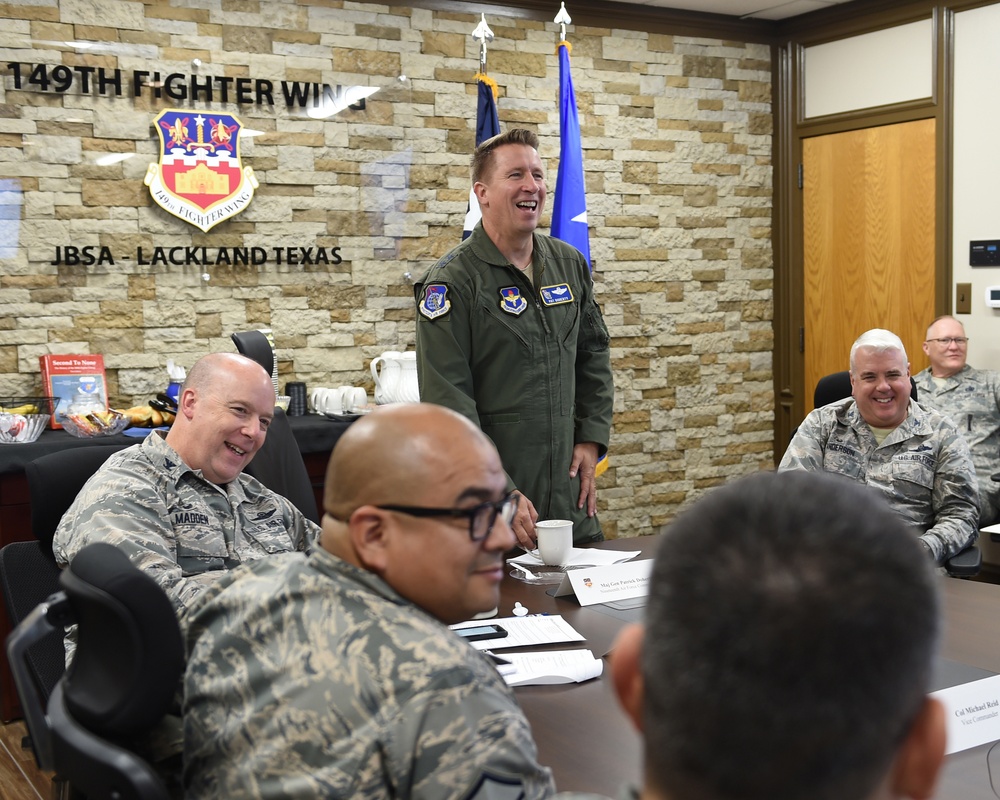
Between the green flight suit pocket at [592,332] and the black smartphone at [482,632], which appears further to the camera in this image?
the green flight suit pocket at [592,332]

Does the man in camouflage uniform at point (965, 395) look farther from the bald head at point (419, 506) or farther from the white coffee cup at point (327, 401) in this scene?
the bald head at point (419, 506)

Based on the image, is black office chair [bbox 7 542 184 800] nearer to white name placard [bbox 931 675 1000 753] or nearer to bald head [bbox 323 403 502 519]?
bald head [bbox 323 403 502 519]

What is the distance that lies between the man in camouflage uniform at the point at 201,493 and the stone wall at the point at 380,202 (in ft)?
7.47

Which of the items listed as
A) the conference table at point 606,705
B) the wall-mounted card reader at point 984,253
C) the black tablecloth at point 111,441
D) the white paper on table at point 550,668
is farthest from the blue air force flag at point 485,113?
the white paper on table at point 550,668

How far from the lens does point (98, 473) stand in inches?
83.2

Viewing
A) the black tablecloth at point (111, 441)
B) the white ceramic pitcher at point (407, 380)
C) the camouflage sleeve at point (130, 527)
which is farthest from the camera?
the white ceramic pitcher at point (407, 380)

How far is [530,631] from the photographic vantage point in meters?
1.87

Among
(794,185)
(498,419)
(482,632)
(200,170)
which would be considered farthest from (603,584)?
(794,185)

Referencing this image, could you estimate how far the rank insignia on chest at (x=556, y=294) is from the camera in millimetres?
3062

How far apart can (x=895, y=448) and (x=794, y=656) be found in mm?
→ 2487

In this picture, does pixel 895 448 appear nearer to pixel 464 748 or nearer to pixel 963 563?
pixel 963 563

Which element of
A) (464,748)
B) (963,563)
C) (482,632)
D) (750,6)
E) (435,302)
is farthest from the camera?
(750,6)

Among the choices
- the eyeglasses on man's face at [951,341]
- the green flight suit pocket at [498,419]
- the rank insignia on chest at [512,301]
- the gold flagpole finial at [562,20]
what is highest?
the gold flagpole finial at [562,20]

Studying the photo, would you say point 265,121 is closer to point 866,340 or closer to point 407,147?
point 407,147
